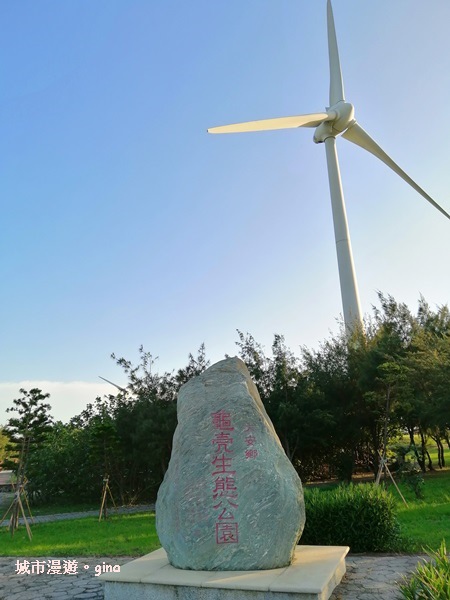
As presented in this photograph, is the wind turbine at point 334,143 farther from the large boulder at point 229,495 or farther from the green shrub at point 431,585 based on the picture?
the green shrub at point 431,585

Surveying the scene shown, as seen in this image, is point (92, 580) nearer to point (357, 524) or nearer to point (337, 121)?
point (357, 524)

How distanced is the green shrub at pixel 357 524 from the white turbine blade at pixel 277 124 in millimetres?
14651

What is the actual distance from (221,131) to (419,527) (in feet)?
48.8

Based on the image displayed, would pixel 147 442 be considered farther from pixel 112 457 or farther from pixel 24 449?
pixel 24 449

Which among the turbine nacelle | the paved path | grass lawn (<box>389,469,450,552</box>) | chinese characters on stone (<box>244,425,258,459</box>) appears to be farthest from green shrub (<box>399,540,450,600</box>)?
the turbine nacelle

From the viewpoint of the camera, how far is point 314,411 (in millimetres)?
18531

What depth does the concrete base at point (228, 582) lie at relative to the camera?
17.0 ft

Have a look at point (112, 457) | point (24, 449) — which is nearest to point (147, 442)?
point (112, 457)

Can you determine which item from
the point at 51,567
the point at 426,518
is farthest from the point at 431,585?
the point at 426,518

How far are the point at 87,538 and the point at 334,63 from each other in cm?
2375

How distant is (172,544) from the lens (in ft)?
20.2

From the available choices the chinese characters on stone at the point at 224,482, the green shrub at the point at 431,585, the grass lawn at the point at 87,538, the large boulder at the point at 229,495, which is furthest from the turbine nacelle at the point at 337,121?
the green shrub at the point at 431,585

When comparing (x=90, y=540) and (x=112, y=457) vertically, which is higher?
(x=112, y=457)

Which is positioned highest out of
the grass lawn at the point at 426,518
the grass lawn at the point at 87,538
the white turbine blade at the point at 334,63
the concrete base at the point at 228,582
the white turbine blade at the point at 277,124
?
the white turbine blade at the point at 334,63
